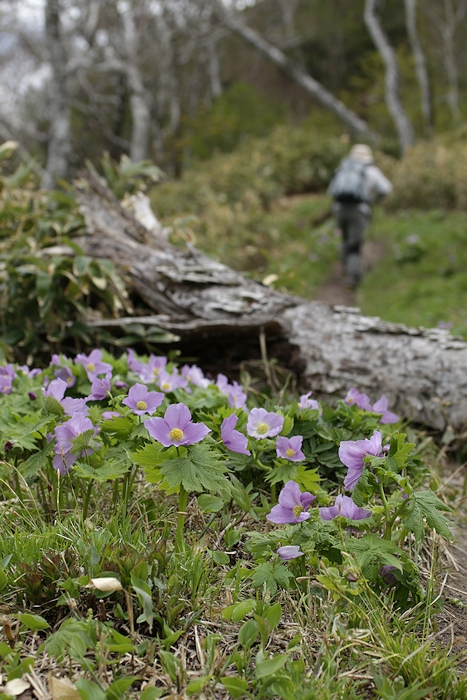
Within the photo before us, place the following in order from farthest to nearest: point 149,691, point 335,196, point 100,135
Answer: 1. point 100,135
2. point 335,196
3. point 149,691

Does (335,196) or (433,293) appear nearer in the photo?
(433,293)

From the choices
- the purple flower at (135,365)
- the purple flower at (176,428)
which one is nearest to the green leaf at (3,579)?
the purple flower at (176,428)

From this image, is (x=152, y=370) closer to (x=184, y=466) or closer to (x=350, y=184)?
(x=184, y=466)

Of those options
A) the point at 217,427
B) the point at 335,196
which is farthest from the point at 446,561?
the point at 335,196

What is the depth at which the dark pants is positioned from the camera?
26.4ft

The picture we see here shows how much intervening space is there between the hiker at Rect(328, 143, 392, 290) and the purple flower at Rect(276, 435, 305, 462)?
22.1 ft

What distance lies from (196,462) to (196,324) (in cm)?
181

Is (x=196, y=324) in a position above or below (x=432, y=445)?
above

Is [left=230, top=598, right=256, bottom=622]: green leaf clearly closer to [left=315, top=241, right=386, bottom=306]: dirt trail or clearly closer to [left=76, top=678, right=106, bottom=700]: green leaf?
[left=76, top=678, right=106, bottom=700]: green leaf

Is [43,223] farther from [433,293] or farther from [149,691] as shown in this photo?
[433,293]

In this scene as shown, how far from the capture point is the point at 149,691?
1106 millimetres

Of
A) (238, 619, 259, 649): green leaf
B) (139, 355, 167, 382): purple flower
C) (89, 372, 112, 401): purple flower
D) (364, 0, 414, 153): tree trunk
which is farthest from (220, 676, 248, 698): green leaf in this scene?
(364, 0, 414, 153): tree trunk

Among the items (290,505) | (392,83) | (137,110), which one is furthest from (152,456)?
(392,83)

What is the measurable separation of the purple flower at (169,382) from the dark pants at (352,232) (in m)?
6.43
